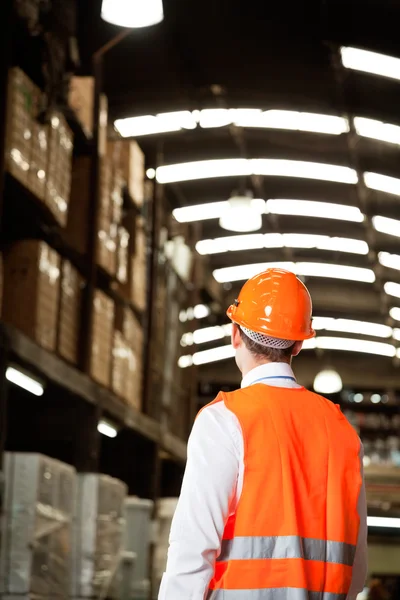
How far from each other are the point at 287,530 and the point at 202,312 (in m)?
19.2

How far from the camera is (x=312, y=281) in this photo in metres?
23.0

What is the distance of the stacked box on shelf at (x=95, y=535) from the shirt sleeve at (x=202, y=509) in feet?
23.5

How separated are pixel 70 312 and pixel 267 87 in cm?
423

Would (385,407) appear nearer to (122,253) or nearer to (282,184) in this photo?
(282,184)

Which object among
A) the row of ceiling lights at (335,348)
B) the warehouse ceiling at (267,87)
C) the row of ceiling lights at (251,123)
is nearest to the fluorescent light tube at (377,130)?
the row of ceiling lights at (251,123)

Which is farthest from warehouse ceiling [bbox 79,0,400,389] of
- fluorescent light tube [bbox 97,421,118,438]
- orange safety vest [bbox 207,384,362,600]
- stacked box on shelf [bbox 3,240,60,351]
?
orange safety vest [bbox 207,384,362,600]

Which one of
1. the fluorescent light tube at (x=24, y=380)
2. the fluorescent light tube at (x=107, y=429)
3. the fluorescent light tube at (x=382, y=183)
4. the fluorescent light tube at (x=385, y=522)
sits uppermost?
the fluorescent light tube at (x=382, y=183)

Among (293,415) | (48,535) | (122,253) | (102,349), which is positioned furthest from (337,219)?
(293,415)

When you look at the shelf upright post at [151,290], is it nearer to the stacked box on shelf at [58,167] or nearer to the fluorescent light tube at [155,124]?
the fluorescent light tube at [155,124]

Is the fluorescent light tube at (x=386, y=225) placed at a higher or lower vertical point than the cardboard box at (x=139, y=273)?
higher

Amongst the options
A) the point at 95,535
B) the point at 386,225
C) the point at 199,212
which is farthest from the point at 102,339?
the point at 386,225

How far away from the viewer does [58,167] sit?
9.27m

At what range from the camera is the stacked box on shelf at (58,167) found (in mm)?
8992

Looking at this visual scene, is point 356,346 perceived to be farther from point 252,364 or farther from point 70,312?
point 252,364
